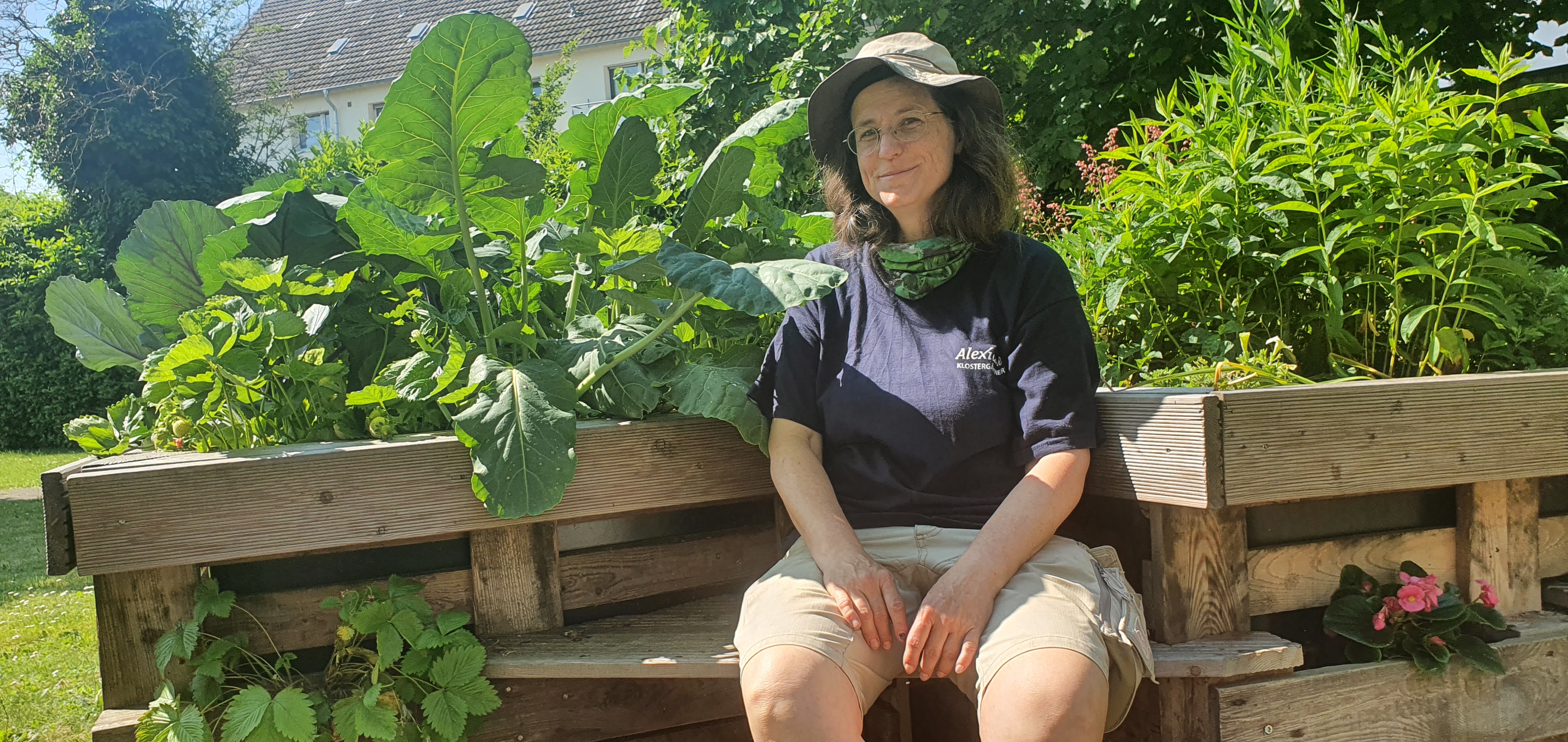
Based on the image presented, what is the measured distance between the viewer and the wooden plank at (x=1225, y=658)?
1649 millimetres

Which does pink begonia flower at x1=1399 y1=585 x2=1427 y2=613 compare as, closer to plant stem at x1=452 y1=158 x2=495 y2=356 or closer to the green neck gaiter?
the green neck gaiter

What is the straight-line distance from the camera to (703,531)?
213 centimetres

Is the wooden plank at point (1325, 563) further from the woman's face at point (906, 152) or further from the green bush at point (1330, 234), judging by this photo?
the woman's face at point (906, 152)

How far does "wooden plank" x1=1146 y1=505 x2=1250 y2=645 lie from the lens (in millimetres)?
1778

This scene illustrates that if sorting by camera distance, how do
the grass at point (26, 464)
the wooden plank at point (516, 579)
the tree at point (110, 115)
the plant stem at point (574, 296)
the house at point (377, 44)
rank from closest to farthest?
1. the wooden plank at point (516, 579)
2. the plant stem at point (574, 296)
3. the grass at point (26, 464)
4. the tree at point (110, 115)
5. the house at point (377, 44)

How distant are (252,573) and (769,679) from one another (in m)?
0.97

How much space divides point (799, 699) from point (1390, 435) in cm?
111

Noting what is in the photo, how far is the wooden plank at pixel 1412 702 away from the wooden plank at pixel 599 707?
3.17 feet

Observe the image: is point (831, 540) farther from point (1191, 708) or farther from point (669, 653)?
point (1191, 708)

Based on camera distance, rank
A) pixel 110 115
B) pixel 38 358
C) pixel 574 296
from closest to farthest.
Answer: pixel 574 296 < pixel 38 358 < pixel 110 115

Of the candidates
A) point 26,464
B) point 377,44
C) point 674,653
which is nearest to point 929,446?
point 674,653

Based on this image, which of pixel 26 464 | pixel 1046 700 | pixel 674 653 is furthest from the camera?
pixel 26 464

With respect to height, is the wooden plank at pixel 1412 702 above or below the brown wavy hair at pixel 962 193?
below

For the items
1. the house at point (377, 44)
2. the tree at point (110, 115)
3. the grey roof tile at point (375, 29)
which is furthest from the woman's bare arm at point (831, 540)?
the grey roof tile at point (375, 29)
